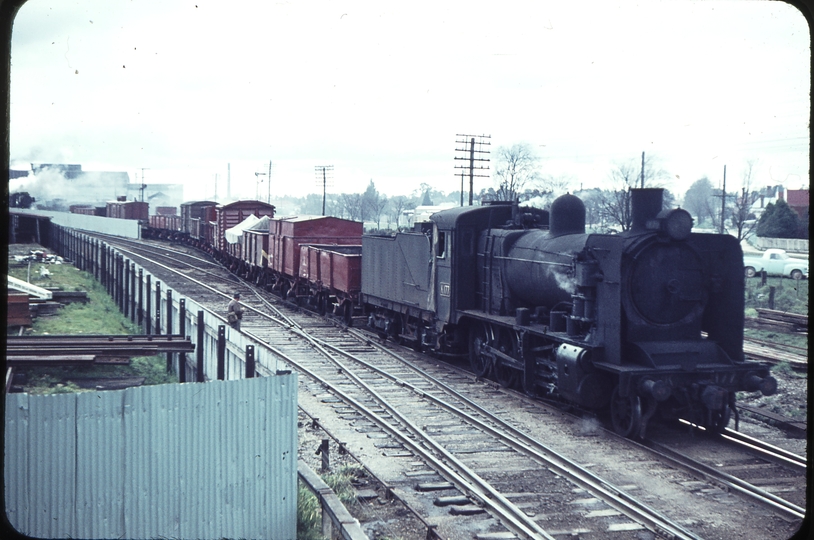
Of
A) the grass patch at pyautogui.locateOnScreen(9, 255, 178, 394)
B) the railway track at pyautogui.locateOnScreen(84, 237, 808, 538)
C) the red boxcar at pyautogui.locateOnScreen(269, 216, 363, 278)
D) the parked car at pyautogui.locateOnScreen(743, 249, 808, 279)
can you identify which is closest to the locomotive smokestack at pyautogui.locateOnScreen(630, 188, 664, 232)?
the railway track at pyautogui.locateOnScreen(84, 237, 808, 538)

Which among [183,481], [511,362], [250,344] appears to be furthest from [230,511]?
[511,362]

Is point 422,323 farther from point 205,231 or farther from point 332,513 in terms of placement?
point 205,231

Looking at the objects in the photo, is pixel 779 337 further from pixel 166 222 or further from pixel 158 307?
pixel 166 222

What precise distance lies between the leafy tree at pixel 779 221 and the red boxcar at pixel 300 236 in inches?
890

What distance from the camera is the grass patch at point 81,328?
10656 mm

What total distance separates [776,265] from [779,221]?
14.5ft

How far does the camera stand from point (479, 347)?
1427 cm

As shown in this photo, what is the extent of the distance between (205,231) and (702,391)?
125 feet

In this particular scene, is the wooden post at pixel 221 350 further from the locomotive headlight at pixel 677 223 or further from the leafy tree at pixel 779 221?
the leafy tree at pixel 779 221

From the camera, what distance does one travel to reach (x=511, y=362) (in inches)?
505

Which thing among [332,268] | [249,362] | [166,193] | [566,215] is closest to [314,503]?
[249,362]

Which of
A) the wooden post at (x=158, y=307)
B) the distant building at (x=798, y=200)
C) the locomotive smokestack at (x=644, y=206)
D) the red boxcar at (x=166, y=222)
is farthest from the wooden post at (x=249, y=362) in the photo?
the red boxcar at (x=166, y=222)

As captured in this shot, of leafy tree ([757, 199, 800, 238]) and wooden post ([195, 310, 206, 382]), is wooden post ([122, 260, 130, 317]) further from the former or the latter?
leafy tree ([757, 199, 800, 238])

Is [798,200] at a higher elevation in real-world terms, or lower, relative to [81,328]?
higher
